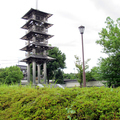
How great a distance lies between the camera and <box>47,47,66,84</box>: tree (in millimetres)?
38688

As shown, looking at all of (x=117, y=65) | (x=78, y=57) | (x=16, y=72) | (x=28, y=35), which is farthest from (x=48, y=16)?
(x=117, y=65)

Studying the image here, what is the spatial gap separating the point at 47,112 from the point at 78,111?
579 millimetres

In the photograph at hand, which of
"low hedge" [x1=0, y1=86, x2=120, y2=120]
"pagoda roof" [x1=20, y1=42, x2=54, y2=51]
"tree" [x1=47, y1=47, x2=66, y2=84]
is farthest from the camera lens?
"tree" [x1=47, y1=47, x2=66, y2=84]

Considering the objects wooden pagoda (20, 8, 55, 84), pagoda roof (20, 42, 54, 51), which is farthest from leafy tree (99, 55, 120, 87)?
pagoda roof (20, 42, 54, 51)

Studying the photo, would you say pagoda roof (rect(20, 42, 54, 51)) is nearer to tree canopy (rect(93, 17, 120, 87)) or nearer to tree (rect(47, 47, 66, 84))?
tree (rect(47, 47, 66, 84))

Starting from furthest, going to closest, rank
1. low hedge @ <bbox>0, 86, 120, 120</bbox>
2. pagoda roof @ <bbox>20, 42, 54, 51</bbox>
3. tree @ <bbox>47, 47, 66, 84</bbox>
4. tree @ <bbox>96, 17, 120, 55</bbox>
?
tree @ <bbox>47, 47, 66, 84</bbox> < pagoda roof @ <bbox>20, 42, 54, 51</bbox> < tree @ <bbox>96, 17, 120, 55</bbox> < low hedge @ <bbox>0, 86, 120, 120</bbox>

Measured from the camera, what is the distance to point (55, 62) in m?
38.6

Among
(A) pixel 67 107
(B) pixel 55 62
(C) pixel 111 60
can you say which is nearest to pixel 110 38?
(C) pixel 111 60

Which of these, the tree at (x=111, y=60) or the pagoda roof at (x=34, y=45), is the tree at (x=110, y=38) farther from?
the pagoda roof at (x=34, y=45)

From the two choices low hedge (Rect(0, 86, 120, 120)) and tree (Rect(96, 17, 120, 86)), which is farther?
tree (Rect(96, 17, 120, 86))

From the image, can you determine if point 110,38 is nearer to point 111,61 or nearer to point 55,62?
point 111,61

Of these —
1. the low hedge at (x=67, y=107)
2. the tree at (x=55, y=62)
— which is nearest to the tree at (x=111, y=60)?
the low hedge at (x=67, y=107)

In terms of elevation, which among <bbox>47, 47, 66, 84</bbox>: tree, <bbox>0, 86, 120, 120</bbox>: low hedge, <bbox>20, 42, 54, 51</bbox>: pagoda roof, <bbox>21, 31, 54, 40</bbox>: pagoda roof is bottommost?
<bbox>0, 86, 120, 120</bbox>: low hedge

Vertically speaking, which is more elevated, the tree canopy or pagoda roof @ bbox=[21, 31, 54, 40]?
pagoda roof @ bbox=[21, 31, 54, 40]
